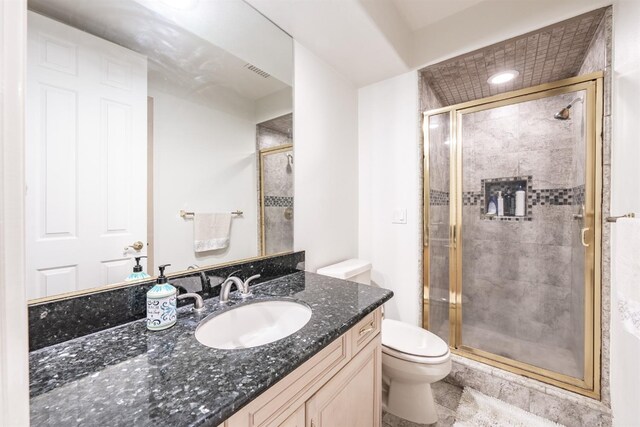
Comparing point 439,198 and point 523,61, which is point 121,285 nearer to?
point 439,198

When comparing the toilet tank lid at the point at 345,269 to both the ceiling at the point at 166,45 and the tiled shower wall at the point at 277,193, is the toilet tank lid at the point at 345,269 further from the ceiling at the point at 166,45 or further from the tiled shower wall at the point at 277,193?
the ceiling at the point at 166,45

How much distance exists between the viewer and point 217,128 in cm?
126

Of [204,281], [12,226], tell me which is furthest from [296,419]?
[12,226]

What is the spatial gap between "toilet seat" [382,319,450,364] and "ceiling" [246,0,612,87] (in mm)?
1807

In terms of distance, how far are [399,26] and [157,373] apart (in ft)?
7.28

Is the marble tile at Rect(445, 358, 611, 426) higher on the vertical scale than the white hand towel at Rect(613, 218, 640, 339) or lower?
lower

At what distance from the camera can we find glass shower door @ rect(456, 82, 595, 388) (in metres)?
1.78

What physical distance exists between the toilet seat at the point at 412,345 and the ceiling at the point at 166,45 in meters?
1.58

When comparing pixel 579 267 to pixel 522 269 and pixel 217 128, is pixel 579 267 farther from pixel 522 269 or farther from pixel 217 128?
pixel 217 128

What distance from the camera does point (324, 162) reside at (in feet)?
6.06

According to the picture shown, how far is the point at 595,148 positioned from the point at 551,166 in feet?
2.52

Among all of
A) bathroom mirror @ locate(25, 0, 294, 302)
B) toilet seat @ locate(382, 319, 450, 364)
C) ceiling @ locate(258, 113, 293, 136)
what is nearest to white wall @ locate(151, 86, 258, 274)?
bathroom mirror @ locate(25, 0, 294, 302)

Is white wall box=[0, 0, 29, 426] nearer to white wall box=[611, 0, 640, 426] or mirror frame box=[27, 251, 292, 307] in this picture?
mirror frame box=[27, 251, 292, 307]

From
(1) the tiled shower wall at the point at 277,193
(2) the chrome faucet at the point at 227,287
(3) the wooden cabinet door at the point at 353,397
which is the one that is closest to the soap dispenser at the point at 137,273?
(2) the chrome faucet at the point at 227,287
